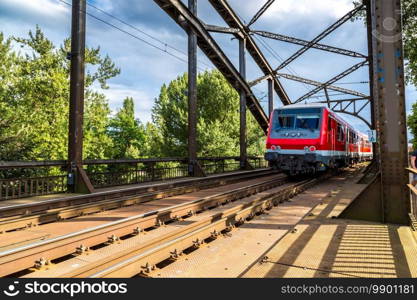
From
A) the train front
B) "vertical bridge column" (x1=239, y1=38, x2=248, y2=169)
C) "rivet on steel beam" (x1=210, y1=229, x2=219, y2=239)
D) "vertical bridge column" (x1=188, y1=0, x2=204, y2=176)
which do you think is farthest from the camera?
"vertical bridge column" (x1=239, y1=38, x2=248, y2=169)

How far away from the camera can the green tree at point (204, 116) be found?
110 feet

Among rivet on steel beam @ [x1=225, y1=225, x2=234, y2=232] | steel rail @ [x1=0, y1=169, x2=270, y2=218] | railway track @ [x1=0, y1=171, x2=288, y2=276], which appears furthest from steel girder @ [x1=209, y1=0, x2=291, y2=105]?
rivet on steel beam @ [x1=225, y1=225, x2=234, y2=232]

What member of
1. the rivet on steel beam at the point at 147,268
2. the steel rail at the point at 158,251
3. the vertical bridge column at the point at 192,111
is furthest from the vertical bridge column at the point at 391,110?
the vertical bridge column at the point at 192,111

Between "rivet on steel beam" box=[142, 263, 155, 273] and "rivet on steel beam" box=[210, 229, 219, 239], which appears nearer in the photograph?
"rivet on steel beam" box=[142, 263, 155, 273]

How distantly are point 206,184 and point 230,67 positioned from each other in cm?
1100

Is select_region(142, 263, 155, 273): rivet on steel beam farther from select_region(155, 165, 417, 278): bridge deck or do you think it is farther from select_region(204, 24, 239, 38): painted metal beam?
select_region(204, 24, 239, 38): painted metal beam

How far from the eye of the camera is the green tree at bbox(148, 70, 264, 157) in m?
33.6

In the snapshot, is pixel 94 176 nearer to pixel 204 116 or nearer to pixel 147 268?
pixel 147 268

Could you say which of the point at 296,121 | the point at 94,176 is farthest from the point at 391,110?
the point at 94,176

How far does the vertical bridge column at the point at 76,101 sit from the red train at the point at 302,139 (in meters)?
7.90

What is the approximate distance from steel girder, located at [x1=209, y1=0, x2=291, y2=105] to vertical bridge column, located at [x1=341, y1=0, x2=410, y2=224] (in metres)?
18.0

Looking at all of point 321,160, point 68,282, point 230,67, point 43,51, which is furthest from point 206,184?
point 43,51

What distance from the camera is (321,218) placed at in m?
6.46

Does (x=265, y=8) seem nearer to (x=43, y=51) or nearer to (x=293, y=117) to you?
(x=293, y=117)
